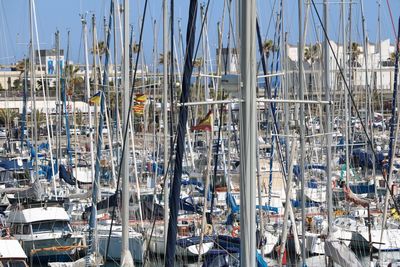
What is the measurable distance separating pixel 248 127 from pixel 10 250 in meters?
12.0

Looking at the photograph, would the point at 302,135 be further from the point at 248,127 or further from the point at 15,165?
the point at 15,165

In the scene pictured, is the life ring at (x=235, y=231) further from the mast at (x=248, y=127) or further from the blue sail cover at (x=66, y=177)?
the mast at (x=248, y=127)

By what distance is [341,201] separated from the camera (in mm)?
32031

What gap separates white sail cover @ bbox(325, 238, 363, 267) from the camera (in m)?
19.0

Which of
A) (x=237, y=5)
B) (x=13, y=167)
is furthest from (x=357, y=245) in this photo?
(x=13, y=167)

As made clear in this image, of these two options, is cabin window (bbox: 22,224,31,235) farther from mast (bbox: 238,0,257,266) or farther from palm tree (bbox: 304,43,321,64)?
mast (bbox: 238,0,257,266)

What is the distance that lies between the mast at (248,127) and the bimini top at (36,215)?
666 inches

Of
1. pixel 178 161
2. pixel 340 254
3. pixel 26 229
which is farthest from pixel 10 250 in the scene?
pixel 178 161

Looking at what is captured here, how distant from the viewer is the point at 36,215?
27484 millimetres

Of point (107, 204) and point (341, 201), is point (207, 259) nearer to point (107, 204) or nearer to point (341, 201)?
point (107, 204)

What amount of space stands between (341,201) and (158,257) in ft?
36.4

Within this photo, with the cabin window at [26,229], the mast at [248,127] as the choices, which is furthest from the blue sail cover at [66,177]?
the mast at [248,127]

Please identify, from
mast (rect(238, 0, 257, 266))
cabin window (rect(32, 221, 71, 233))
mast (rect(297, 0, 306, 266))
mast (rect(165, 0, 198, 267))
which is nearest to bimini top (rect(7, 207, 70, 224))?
cabin window (rect(32, 221, 71, 233))

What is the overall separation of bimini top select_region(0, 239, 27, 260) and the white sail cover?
656 cm
